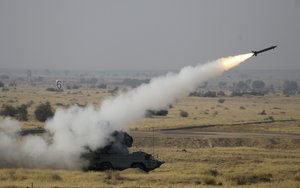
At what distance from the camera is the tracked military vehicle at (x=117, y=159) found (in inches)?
1505

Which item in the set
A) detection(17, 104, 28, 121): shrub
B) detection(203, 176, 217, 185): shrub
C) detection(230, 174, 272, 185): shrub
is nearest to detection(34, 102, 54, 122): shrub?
detection(17, 104, 28, 121): shrub

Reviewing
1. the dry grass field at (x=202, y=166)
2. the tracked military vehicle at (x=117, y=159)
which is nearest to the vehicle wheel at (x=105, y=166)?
the tracked military vehicle at (x=117, y=159)

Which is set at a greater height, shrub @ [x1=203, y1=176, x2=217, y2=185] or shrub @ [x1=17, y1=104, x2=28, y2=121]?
shrub @ [x1=17, y1=104, x2=28, y2=121]

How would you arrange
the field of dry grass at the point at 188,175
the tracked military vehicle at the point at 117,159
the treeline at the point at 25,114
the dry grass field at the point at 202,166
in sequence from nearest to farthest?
the field of dry grass at the point at 188,175
the dry grass field at the point at 202,166
the tracked military vehicle at the point at 117,159
the treeline at the point at 25,114

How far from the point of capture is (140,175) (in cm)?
3641

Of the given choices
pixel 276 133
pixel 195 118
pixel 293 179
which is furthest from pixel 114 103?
pixel 195 118

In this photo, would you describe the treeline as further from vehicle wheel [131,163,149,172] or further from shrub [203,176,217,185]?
shrub [203,176,217,185]

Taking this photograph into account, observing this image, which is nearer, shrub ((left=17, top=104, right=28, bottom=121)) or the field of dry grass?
the field of dry grass

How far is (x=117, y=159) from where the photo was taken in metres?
38.3

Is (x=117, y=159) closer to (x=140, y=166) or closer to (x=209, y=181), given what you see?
(x=140, y=166)

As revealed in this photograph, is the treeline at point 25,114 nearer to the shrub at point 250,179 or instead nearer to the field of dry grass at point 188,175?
the field of dry grass at point 188,175

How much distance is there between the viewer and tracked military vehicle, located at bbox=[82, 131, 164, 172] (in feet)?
125

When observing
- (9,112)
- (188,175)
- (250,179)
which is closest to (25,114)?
(9,112)

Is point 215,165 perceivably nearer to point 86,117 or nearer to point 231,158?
point 231,158
